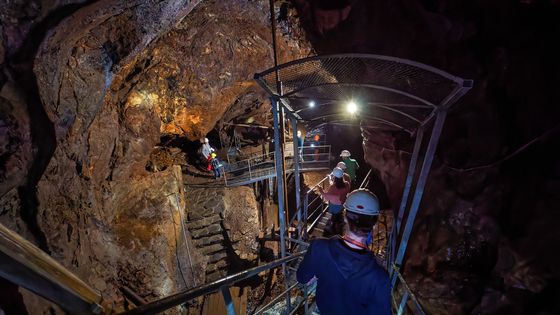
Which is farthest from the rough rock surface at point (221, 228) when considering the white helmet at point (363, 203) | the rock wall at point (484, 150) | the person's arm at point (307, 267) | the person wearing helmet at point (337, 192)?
the person's arm at point (307, 267)

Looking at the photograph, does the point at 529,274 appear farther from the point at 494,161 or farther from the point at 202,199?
A: the point at 202,199

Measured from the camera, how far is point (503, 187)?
6359mm

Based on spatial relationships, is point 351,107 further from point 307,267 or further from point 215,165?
point 215,165

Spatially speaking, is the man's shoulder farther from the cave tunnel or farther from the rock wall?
the rock wall

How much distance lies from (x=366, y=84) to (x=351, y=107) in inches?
61.4

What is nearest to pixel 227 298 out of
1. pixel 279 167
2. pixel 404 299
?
pixel 404 299

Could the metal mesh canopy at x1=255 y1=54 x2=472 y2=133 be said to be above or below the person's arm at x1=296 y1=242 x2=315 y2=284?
above

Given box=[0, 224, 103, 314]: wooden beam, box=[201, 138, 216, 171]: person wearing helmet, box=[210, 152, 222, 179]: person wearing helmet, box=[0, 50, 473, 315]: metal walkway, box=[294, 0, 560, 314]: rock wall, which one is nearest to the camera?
box=[0, 224, 103, 314]: wooden beam

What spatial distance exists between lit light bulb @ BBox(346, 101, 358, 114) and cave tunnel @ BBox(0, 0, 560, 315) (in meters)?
0.07

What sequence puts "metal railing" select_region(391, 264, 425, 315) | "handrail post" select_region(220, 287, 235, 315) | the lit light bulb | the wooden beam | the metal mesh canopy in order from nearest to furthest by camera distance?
the wooden beam
"handrail post" select_region(220, 287, 235, 315)
"metal railing" select_region(391, 264, 425, 315)
the metal mesh canopy
the lit light bulb

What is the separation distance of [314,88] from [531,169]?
5413 mm

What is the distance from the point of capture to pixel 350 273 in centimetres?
211

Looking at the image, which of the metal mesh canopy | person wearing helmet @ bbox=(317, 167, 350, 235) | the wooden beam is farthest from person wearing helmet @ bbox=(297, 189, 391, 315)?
person wearing helmet @ bbox=(317, 167, 350, 235)

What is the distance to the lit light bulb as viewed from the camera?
5.71 m
